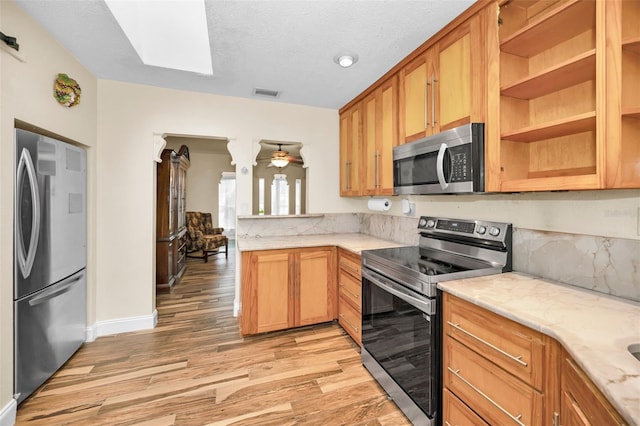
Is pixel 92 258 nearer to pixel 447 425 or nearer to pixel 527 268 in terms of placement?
pixel 447 425

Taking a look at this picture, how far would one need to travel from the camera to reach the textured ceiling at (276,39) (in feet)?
5.63

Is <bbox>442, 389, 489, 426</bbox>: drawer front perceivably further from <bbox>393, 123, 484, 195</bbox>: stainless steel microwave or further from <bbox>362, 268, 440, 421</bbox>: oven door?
<bbox>393, 123, 484, 195</bbox>: stainless steel microwave

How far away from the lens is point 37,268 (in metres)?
1.95

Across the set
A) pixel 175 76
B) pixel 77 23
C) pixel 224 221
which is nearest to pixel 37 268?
pixel 77 23

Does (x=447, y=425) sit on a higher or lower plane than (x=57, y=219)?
lower

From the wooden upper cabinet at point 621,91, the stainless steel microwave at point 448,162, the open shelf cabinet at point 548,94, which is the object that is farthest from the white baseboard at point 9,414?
the wooden upper cabinet at point 621,91

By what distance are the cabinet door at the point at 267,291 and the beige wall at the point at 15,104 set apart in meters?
1.51

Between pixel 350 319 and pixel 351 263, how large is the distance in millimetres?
531

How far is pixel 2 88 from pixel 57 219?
946mm

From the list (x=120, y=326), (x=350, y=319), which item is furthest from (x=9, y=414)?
(x=350, y=319)

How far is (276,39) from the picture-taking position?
204cm

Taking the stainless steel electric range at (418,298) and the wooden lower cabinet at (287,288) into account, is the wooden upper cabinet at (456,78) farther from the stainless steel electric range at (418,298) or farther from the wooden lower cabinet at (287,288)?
the wooden lower cabinet at (287,288)

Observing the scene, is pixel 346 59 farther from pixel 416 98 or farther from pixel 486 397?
pixel 486 397

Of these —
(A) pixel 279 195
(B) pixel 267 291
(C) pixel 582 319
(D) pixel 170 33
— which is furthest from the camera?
(A) pixel 279 195
